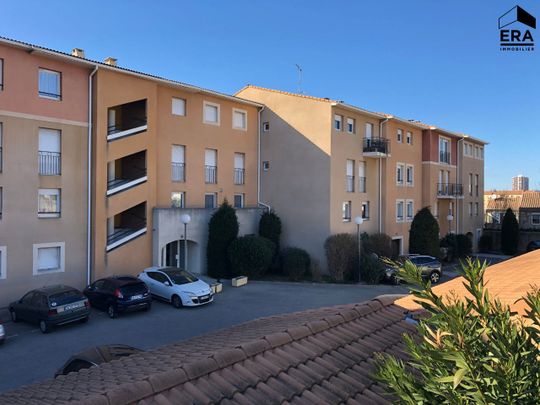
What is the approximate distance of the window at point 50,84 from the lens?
1816 centimetres

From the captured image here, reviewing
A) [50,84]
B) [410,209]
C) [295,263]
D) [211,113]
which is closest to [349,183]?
[295,263]

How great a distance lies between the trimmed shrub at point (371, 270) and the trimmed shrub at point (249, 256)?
5386 mm

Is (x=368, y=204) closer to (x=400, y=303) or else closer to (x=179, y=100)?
(x=179, y=100)

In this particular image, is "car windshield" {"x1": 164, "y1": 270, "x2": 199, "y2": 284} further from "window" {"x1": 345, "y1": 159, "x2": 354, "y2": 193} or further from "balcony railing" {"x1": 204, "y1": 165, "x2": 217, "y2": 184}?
"window" {"x1": 345, "y1": 159, "x2": 354, "y2": 193}

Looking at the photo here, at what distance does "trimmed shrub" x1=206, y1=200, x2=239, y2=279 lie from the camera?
77.2 ft

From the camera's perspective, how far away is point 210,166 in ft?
83.1

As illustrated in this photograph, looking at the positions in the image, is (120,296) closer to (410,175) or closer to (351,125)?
(351,125)

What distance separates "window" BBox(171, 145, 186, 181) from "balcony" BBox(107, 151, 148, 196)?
5.82 feet

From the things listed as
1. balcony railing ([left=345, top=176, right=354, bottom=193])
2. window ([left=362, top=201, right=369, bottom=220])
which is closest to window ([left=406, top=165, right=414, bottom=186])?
window ([left=362, top=201, right=369, bottom=220])

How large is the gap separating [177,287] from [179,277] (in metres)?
0.73

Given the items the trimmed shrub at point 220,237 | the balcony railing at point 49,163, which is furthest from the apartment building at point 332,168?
the balcony railing at point 49,163

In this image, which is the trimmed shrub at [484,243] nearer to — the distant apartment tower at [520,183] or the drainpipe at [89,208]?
the drainpipe at [89,208]

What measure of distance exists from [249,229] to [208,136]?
6.09 m

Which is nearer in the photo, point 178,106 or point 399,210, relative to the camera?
point 178,106
